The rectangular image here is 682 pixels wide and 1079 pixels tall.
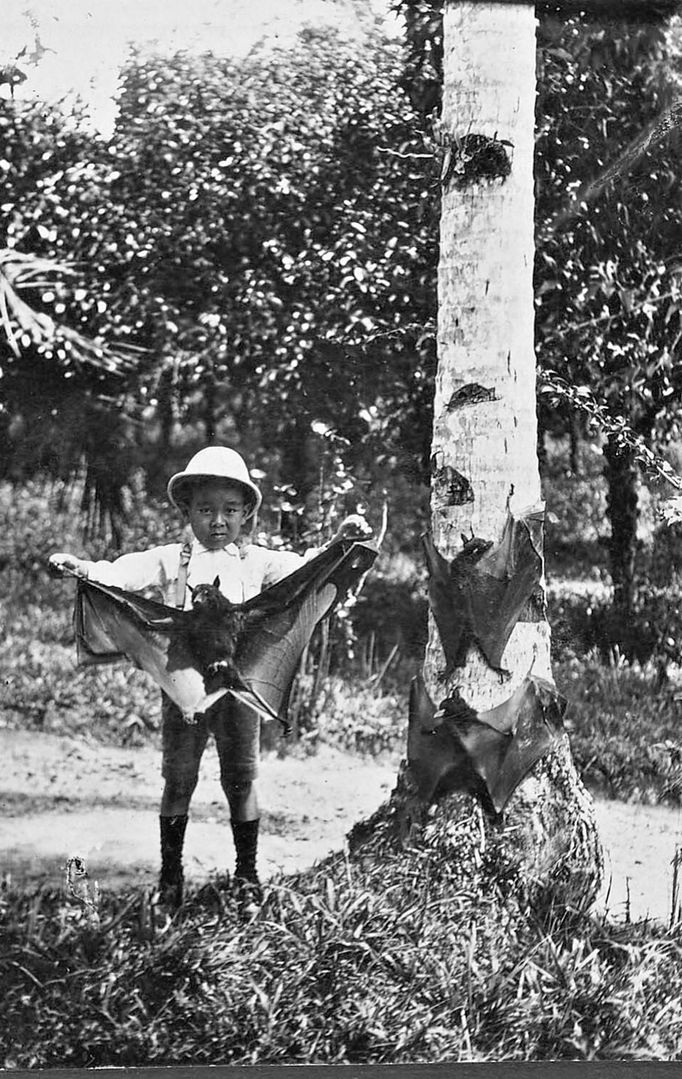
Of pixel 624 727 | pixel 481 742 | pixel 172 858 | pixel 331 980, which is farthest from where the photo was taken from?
pixel 624 727

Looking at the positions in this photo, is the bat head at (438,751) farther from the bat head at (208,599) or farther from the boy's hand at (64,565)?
the boy's hand at (64,565)

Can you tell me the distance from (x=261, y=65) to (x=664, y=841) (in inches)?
134

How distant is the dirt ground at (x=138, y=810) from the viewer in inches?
165

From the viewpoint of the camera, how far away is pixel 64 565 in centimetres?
428

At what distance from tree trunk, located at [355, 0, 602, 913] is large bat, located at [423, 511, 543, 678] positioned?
4cm

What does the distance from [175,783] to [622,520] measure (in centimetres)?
203

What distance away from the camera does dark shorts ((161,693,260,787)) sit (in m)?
4.27

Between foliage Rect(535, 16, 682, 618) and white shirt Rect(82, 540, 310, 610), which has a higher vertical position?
foliage Rect(535, 16, 682, 618)

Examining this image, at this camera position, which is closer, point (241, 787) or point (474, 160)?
point (241, 787)

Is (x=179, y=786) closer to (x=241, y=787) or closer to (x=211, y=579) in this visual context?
(x=241, y=787)

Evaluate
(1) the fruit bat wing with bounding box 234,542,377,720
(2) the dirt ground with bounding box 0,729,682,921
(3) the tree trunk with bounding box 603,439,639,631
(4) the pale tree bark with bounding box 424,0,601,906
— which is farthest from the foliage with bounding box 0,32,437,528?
(2) the dirt ground with bounding box 0,729,682,921

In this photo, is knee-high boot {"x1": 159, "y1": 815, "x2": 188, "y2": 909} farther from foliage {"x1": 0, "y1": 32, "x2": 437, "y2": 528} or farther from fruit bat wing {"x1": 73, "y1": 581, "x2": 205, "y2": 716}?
foliage {"x1": 0, "y1": 32, "x2": 437, "y2": 528}

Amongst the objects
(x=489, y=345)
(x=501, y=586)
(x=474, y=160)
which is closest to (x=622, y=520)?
(x=501, y=586)

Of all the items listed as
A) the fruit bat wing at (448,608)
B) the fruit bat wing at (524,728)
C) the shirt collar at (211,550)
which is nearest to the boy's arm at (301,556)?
the shirt collar at (211,550)
